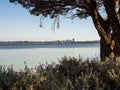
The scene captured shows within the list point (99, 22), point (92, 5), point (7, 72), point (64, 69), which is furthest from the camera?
point (99, 22)

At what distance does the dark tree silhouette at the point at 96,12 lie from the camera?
11.9 meters

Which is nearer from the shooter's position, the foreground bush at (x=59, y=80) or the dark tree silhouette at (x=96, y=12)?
A: the foreground bush at (x=59, y=80)

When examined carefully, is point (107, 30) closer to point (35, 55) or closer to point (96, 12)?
point (96, 12)

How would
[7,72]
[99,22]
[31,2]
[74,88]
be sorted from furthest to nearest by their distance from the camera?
[31,2]
[99,22]
[7,72]
[74,88]

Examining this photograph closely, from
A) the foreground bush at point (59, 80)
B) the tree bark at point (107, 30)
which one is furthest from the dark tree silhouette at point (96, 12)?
the foreground bush at point (59, 80)

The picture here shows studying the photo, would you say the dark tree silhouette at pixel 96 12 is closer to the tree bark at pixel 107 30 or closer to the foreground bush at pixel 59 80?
the tree bark at pixel 107 30

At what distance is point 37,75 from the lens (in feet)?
22.0

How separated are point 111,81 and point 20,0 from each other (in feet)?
31.3

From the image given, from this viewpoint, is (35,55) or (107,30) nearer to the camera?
(107,30)

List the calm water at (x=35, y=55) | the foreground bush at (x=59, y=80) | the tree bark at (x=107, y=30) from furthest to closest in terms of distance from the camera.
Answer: the calm water at (x=35, y=55) → the tree bark at (x=107, y=30) → the foreground bush at (x=59, y=80)

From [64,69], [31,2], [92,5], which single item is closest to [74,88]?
[64,69]

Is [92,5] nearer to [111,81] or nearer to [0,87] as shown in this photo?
[111,81]

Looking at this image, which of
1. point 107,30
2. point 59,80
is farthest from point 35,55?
point 59,80

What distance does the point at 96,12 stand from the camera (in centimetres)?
1390
